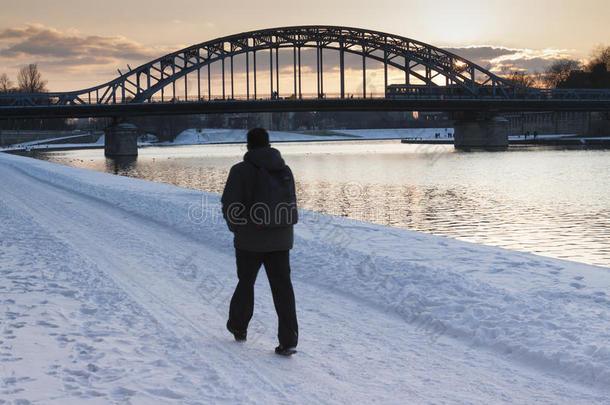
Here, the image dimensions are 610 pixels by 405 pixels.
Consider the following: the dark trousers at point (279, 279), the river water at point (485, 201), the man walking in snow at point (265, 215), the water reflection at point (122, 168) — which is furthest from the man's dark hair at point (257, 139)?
the water reflection at point (122, 168)

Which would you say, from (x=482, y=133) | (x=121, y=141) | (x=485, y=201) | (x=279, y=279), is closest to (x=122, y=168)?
(x=121, y=141)

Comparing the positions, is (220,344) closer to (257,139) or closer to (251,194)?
(251,194)

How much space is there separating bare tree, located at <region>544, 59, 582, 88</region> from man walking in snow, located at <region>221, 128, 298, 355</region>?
156983 mm

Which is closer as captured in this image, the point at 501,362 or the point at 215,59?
the point at 501,362

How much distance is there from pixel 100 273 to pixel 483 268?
5835 mm

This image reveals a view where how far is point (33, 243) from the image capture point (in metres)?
13.2

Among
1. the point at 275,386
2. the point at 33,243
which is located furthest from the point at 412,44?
the point at 275,386

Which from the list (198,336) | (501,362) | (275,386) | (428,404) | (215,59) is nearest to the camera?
(428,404)

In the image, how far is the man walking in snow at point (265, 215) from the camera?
6250mm

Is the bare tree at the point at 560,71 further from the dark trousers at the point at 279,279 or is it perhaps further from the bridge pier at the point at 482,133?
the dark trousers at the point at 279,279

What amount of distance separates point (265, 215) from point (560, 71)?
163558mm

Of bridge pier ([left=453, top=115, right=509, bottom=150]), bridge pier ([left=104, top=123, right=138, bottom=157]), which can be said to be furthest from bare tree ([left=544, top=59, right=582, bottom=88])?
bridge pier ([left=104, top=123, right=138, bottom=157])

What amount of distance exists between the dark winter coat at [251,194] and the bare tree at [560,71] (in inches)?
6183

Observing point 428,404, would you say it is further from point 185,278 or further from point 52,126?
point 52,126
